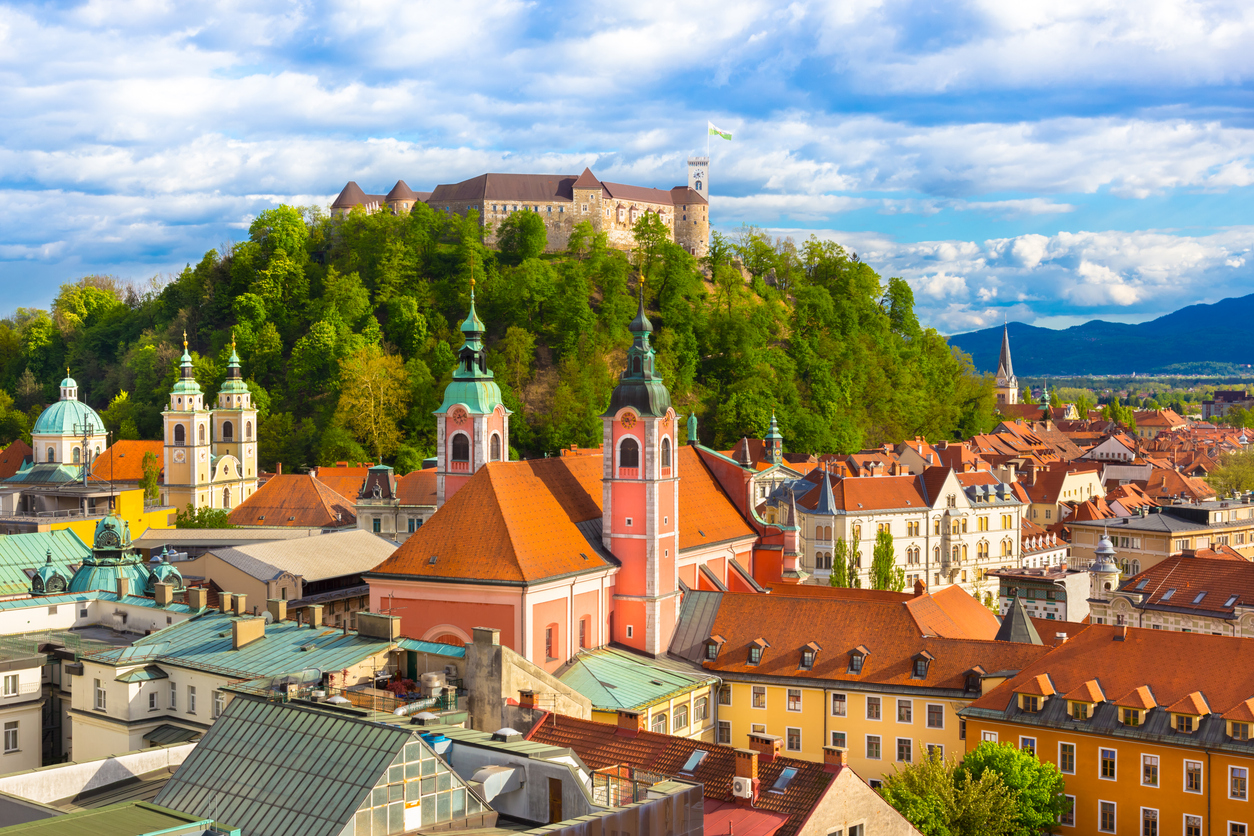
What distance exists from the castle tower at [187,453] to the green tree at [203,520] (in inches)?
367

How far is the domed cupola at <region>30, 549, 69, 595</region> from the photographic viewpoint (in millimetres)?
44750

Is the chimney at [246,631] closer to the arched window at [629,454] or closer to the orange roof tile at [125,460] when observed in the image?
the arched window at [629,454]

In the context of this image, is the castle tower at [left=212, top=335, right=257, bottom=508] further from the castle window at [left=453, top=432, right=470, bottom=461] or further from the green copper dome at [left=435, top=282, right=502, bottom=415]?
the castle window at [left=453, top=432, right=470, bottom=461]

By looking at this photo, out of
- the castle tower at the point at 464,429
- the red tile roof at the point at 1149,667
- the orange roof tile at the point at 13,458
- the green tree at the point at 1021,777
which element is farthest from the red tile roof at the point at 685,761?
the orange roof tile at the point at 13,458

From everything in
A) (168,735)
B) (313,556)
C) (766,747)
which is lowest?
(168,735)

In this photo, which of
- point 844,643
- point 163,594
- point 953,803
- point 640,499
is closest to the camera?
point 953,803

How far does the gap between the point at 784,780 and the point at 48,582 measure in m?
29.7

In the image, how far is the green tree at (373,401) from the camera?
92.9 m

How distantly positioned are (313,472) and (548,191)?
3783cm

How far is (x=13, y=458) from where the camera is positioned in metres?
101

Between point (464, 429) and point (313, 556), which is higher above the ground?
point (464, 429)

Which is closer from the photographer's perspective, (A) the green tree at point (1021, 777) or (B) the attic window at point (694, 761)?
(B) the attic window at point (694, 761)

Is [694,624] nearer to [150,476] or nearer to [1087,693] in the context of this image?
[1087,693]

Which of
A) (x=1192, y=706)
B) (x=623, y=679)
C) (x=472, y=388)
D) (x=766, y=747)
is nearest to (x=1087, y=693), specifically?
(x=1192, y=706)
